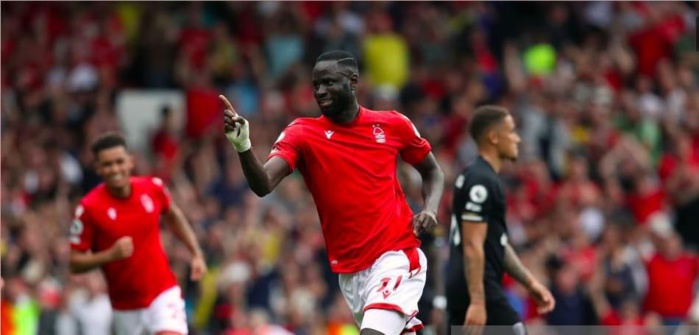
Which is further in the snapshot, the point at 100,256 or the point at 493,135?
the point at 100,256

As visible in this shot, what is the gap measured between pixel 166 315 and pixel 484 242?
273 cm

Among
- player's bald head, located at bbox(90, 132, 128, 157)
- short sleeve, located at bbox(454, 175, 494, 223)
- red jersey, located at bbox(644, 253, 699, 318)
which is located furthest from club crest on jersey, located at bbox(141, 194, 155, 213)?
red jersey, located at bbox(644, 253, 699, 318)

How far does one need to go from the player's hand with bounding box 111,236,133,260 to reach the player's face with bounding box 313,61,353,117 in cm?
257

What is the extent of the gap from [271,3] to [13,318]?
25.0 ft

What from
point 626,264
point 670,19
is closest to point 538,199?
point 626,264

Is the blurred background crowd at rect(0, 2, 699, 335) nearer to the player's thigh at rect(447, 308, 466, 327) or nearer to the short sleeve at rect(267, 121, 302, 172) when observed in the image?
the player's thigh at rect(447, 308, 466, 327)

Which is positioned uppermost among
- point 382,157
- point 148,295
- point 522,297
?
point 382,157

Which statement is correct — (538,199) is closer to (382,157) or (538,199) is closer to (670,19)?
(670,19)

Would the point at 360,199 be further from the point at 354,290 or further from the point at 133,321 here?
the point at 133,321

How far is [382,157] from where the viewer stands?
10289 millimetres

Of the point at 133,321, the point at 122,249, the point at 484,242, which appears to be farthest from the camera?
the point at 133,321

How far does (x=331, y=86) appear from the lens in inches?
392

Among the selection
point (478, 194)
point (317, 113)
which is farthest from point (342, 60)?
point (317, 113)

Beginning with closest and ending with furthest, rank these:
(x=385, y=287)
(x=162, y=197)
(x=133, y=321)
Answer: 1. (x=385, y=287)
2. (x=133, y=321)
3. (x=162, y=197)
